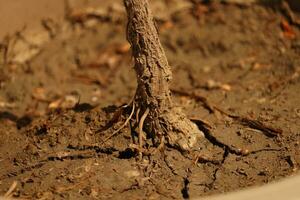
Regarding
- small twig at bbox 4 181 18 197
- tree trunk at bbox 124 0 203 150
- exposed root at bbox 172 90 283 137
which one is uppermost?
tree trunk at bbox 124 0 203 150

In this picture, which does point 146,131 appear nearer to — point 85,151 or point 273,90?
point 85,151

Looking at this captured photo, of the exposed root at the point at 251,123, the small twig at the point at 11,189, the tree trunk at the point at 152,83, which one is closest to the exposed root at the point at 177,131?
the tree trunk at the point at 152,83

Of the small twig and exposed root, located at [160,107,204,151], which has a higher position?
exposed root, located at [160,107,204,151]

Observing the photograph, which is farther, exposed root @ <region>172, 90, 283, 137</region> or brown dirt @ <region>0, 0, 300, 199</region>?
exposed root @ <region>172, 90, 283, 137</region>

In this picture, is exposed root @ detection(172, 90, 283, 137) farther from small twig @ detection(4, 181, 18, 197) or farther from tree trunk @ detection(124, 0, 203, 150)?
small twig @ detection(4, 181, 18, 197)

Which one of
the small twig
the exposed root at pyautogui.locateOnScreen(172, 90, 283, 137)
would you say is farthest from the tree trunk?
the small twig

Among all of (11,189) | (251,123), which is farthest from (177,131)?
(11,189)
